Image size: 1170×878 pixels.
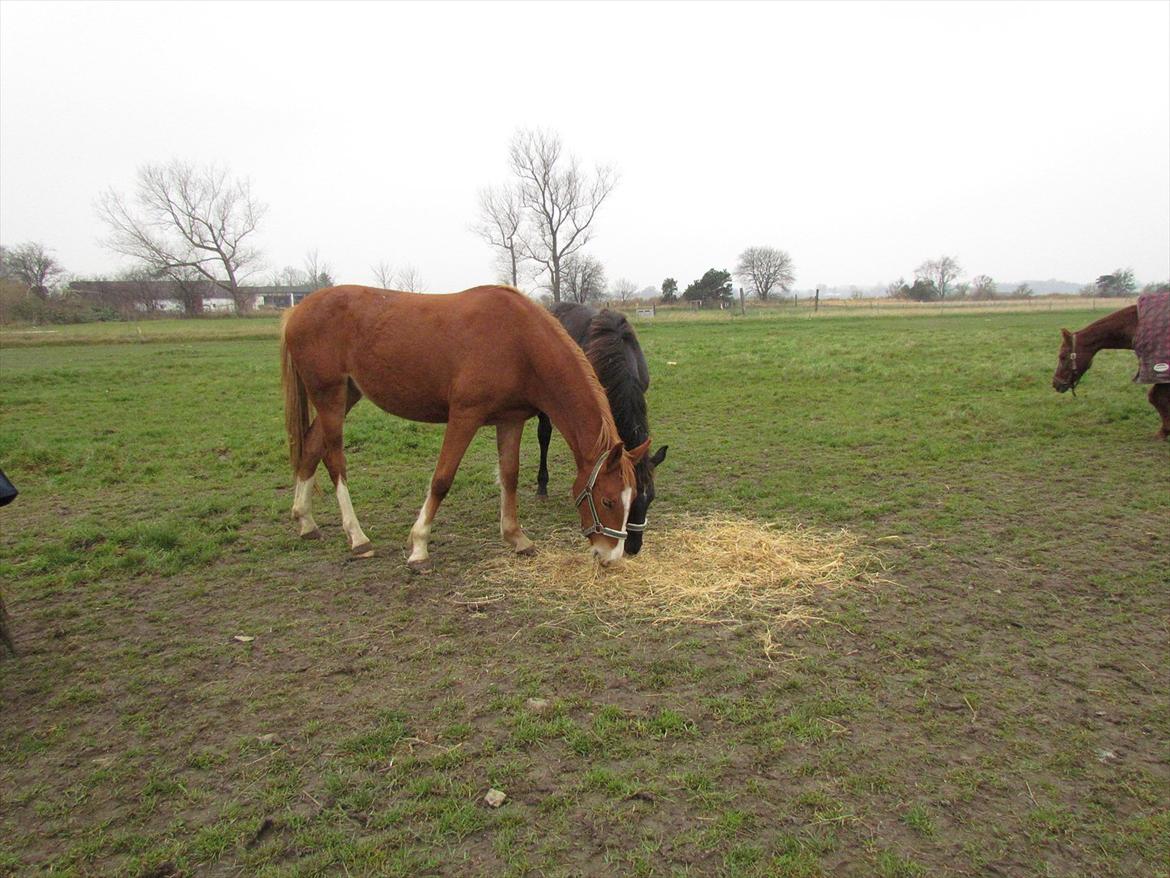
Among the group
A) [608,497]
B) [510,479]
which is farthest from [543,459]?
[608,497]

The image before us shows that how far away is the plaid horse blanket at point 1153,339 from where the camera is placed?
7.81 m

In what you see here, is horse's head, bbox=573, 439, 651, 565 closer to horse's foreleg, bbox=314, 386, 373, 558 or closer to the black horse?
the black horse

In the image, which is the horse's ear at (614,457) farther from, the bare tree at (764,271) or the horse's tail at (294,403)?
the bare tree at (764,271)

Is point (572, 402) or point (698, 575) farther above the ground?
point (572, 402)

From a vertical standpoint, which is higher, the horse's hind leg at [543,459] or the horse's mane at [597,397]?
the horse's mane at [597,397]

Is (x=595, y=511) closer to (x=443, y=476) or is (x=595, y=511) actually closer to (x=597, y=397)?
(x=597, y=397)

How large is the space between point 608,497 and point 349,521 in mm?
2351

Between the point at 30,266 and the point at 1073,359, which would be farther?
the point at 30,266

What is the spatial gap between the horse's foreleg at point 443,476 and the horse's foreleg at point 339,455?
519mm

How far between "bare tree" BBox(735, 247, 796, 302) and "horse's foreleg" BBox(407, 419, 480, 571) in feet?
221

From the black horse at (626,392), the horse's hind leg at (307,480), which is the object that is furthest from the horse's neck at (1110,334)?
the horse's hind leg at (307,480)

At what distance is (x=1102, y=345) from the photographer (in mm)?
9117

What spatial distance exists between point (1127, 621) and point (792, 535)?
2194 mm

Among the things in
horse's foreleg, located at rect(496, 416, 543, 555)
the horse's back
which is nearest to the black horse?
the horse's back
